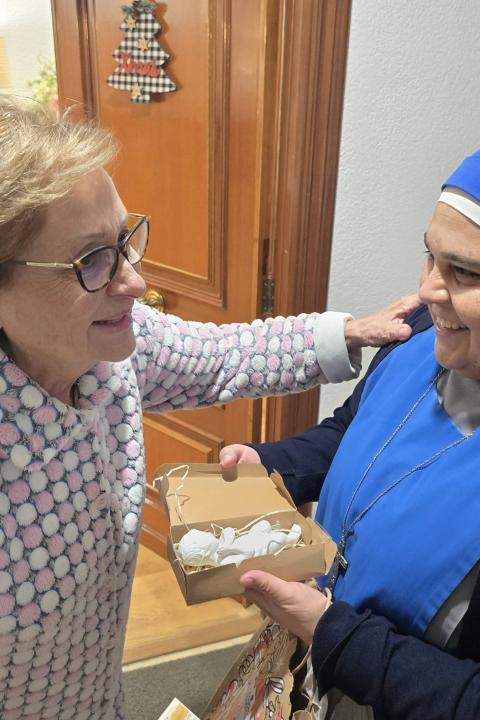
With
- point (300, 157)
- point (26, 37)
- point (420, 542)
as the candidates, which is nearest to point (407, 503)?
point (420, 542)

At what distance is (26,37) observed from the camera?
12.9 feet

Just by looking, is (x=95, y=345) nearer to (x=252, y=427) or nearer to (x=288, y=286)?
(x=288, y=286)

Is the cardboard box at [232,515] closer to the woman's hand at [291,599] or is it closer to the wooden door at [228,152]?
the woman's hand at [291,599]

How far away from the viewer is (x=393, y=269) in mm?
1841

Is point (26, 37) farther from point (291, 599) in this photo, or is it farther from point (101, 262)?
point (291, 599)

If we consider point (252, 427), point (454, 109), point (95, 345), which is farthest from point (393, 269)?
point (95, 345)

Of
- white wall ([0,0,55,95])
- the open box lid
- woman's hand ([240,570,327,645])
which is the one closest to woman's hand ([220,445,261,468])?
the open box lid

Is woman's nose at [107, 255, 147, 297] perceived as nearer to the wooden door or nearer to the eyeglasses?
the eyeglasses

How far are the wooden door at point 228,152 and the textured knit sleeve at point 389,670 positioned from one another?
109cm

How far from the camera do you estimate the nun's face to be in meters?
0.93

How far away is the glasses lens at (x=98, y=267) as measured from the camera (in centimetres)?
92

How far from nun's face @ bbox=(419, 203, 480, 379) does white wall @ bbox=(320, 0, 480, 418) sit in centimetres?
79

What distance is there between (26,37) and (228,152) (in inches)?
105

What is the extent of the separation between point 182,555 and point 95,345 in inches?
14.1
